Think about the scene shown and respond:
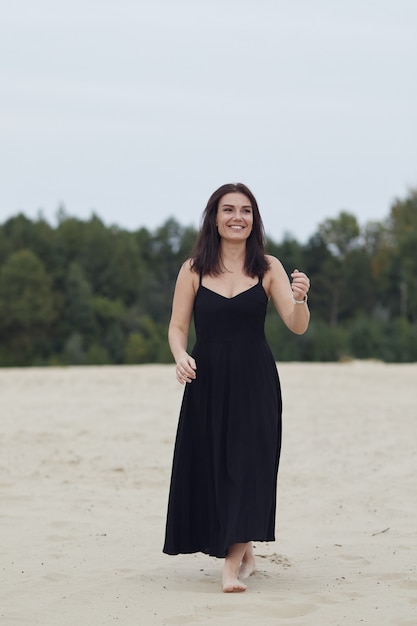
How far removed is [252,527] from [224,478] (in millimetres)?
286

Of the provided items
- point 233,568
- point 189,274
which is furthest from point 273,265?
point 233,568

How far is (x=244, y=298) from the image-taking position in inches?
218

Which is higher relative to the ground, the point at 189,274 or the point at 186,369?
the point at 189,274

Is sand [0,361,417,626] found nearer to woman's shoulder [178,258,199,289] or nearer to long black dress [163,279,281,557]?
long black dress [163,279,281,557]

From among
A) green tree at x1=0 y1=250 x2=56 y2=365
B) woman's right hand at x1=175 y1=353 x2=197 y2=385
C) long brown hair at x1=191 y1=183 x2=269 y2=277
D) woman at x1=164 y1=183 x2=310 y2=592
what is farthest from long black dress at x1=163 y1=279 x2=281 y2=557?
green tree at x1=0 y1=250 x2=56 y2=365

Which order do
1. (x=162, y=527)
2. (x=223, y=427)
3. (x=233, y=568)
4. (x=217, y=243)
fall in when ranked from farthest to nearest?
(x=162, y=527) < (x=217, y=243) < (x=223, y=427) < (x=233, y=568)

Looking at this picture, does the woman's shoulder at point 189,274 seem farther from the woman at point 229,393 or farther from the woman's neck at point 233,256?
the woman's neck at point 233,256

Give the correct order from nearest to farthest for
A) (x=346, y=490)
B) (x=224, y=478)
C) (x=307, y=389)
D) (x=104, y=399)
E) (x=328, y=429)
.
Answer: (x=224, y=478) < (x=346, y=490) < (x=328, y=429) < (x=104, y=399) < (x=307, y=389)

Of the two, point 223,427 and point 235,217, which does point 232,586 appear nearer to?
point 223,427

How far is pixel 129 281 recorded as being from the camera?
2968 inches

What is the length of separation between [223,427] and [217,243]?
965 millimetres

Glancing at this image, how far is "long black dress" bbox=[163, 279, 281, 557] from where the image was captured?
5461 mm

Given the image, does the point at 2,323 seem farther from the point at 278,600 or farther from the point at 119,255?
the point at 278,600

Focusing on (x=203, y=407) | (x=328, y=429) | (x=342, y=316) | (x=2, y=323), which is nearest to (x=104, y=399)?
(x=328, y=429)
